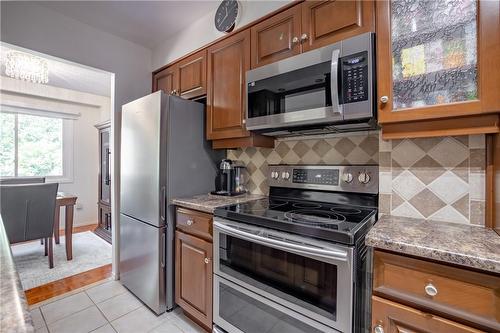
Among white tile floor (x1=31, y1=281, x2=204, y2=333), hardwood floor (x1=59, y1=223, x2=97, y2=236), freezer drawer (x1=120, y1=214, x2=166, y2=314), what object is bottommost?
white tile floor (x1=31, y1=281, x2=204, y2=333)

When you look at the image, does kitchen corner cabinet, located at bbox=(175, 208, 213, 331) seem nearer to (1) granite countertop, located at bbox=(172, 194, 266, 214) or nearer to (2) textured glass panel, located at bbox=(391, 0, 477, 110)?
(1) granite countertop, located at bbox=(172, 194, 266, 214)

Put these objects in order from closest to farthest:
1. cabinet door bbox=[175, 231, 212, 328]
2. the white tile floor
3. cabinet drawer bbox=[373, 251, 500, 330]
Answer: cabinet drawer bbox=[373, 251, 500, 330], cabinet door bbox=[175, 231, 212, 328], the white tile floor

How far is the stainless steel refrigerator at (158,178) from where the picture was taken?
1767 millimetres

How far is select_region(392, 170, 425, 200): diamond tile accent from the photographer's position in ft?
4.01

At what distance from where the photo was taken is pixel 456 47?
3.23 feet

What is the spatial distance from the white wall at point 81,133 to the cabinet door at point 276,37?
13.2ft

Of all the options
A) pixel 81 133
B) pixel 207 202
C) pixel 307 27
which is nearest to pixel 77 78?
pixel 81 133

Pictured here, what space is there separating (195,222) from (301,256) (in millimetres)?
818

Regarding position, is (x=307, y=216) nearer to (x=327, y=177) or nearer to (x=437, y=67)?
(x=327, y=177)

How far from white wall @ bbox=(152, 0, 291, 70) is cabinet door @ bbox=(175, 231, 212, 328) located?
1.60 meters

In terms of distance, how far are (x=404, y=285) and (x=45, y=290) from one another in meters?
2.84

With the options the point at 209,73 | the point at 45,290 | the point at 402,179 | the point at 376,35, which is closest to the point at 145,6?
the point at 209,73

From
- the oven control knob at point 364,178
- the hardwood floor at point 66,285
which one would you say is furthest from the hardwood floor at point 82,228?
the oven control knob at point 364,178

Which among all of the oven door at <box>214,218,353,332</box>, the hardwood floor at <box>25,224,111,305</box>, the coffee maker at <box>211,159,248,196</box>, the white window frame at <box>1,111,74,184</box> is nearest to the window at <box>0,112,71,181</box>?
the white window frame at <box>1,111,74,184</box>
